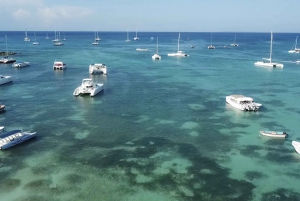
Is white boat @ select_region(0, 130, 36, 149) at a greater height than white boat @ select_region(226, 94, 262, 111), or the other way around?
white boat @ select_region(226, 94, 262, 111)

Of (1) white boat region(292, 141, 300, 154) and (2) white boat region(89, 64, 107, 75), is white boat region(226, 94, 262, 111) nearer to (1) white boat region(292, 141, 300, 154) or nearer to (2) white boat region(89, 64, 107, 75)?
(1) white boat region(292, 141, 300, 154)

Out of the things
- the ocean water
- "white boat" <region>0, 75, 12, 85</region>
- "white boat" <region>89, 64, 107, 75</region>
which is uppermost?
"white boat" <region>89, 64, 107, 75</region>

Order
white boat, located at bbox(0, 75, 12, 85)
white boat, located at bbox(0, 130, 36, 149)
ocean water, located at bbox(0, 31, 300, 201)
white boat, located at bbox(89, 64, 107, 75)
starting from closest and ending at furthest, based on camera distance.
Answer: ocean water, located at bbox(0, 31, 300, 201) < white boat, located at bbox(0, 130, 36, 149) < white boat, located at bbox(0, 75, 12, 85) < white boat, located at bbox(89, 64, 107, 75)

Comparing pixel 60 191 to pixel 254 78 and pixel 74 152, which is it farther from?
pixel 254 78

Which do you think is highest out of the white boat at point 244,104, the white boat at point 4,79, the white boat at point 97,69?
the white boat at point 97,69

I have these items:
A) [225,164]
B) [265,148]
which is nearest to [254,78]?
[265,148]

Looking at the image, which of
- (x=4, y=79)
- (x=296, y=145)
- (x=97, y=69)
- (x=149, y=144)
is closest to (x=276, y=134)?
(x=296, y=145)

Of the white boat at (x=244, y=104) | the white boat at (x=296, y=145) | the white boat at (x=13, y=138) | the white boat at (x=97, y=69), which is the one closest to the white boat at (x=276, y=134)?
the white boat at (x=296, y=145)

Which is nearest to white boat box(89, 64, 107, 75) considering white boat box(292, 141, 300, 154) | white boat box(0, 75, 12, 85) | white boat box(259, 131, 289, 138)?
white boat box(0, 75, 12, 85)

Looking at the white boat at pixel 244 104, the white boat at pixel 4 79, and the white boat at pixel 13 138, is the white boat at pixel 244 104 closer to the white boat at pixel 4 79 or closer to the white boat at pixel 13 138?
the white boat at pixel 13 138
